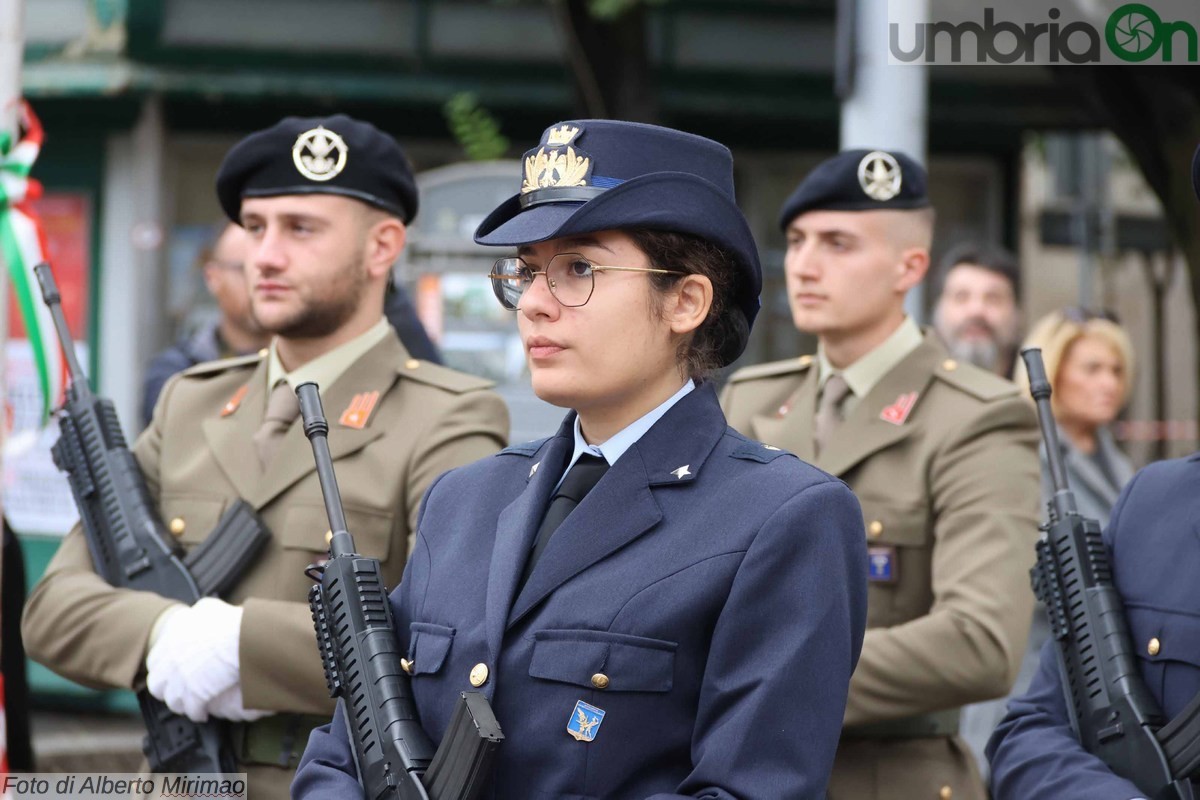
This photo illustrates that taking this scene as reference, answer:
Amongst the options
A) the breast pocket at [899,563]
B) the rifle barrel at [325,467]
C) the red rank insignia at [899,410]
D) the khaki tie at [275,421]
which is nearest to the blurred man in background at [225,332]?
the khaki tie at [275,421]

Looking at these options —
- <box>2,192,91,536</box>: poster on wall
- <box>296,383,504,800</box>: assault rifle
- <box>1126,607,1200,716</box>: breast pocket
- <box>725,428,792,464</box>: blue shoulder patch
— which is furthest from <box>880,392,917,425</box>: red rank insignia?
<box>2,192,91,536</box>: poster on wall

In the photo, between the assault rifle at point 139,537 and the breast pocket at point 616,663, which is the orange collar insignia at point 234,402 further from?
the breast pocket at point 616,663

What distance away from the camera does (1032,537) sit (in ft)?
12.7

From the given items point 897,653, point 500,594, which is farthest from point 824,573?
point 897,653

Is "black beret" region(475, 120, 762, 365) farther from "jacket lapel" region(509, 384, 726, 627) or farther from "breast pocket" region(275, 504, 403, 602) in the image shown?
"breast pocket" region(275, 504, 403, 602)

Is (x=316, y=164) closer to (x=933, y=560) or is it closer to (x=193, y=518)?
(x=193, y=518)

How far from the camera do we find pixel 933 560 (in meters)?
3.85

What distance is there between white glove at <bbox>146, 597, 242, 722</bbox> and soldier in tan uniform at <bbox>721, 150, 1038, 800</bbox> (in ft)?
4.44

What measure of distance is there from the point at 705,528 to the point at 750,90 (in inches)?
292

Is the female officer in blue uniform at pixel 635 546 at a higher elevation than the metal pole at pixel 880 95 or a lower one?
lower

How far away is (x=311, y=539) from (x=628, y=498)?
4.19 feet

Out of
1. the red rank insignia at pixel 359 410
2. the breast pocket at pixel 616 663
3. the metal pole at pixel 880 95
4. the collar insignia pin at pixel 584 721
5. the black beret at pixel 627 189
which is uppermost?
the metal pole at pixel 880 95

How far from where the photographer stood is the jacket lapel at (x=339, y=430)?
371cm

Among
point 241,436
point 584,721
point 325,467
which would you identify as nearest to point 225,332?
point 241,436
